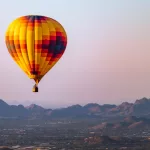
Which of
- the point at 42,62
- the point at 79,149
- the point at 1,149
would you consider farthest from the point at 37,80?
the point at 79,149

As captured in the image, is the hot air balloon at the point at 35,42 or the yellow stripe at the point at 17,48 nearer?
the hot air balloon at the point at 35,42

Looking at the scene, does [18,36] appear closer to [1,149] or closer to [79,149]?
[1,149]

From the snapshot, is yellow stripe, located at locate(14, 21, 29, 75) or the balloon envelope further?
yellow stripe, located at locate(14, 21, 29, 75)

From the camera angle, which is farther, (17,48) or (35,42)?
(17,48)

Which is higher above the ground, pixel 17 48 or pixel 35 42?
pixel 35 42

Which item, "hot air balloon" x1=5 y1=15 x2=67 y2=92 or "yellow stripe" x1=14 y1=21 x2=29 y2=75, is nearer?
"hot air balloon" x1=5 y1=15 x2=67 y2=92

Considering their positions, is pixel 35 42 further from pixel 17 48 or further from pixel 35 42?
pixel 17 48

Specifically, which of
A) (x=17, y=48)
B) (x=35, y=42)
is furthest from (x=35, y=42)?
(x=17, y=48)
